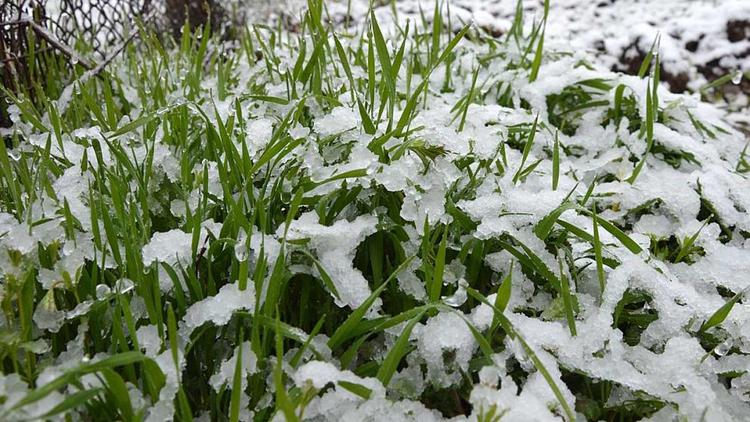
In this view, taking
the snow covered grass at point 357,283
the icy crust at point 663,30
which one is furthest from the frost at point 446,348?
the icy crust at point 663,30

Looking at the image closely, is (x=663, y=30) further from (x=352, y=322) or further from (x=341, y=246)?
(x=352, y=322)

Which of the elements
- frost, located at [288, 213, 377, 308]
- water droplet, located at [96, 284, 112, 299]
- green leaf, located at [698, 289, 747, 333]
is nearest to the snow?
frost, located at [288, 213, 377, 308]

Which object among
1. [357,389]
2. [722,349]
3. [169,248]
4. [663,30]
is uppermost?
[169,248]

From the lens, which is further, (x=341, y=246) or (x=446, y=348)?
(x=341, y=246)

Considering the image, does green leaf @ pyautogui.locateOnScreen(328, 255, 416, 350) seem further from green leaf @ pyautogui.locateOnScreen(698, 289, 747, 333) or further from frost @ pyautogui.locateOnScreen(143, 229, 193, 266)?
green leaf @ pyautogui.locateOnScreen(698, 289, 747, 333)

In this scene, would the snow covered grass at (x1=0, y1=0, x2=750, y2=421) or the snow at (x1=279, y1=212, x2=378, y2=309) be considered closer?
the snow covered grass at (x1=0, y1=0, x2=750, y2=421)

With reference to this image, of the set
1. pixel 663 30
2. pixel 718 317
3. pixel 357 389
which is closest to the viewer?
pixel 357 389

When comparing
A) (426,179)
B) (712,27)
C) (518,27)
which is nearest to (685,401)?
(426,179)

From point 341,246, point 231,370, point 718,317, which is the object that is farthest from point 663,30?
point 231,370
